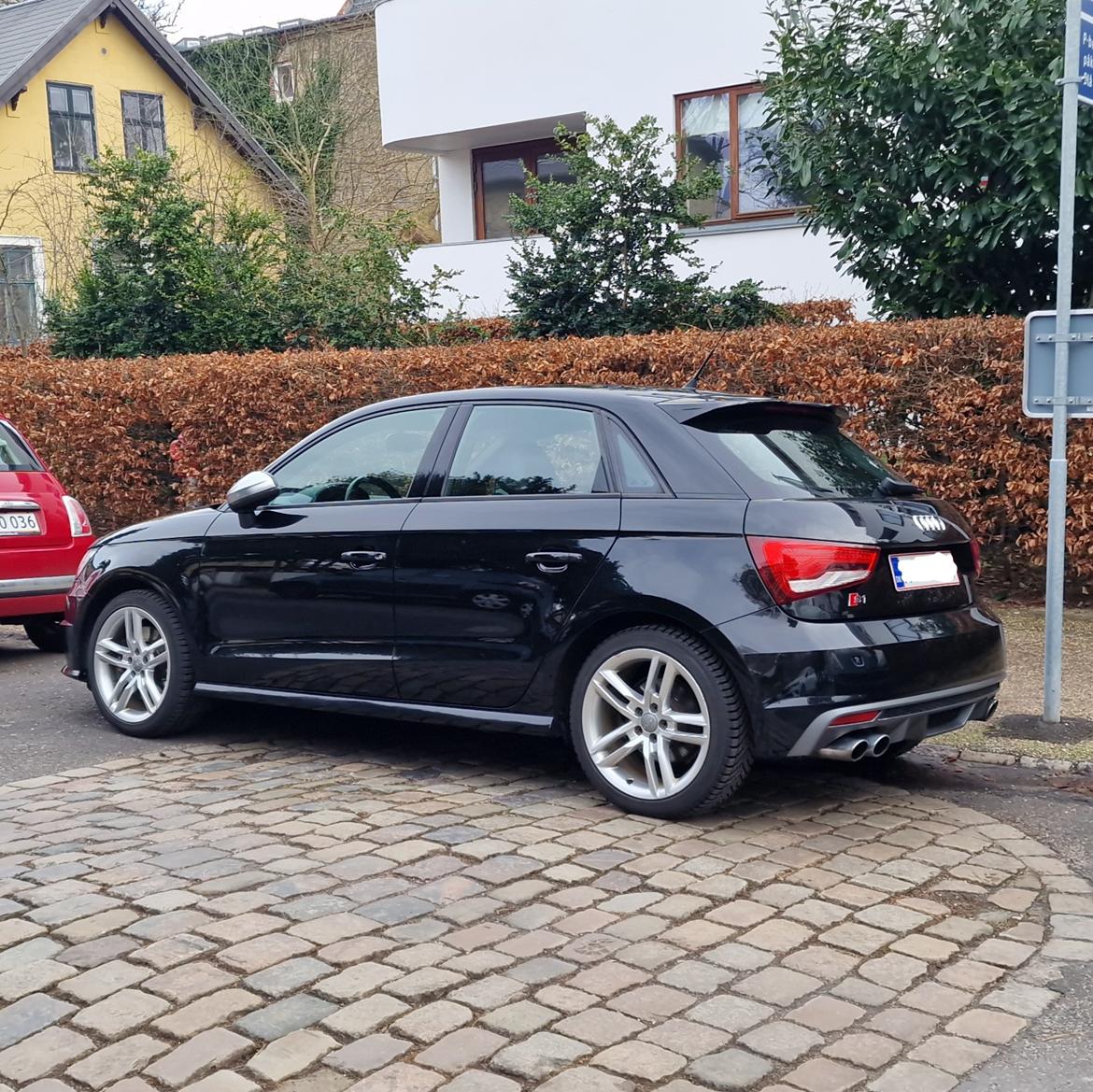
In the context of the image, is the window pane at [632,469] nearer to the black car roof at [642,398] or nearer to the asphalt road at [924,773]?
the black car roof at [642,398]

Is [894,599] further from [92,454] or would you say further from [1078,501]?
[92,454]

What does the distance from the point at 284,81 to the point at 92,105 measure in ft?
15.6

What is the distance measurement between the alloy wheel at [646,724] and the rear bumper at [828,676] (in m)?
0.25

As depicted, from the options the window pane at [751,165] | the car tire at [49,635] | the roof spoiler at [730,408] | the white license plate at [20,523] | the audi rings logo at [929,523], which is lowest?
the car tire at [49,635]

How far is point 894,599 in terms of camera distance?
531 cm

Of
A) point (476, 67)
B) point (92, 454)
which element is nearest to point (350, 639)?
point (92, 454)

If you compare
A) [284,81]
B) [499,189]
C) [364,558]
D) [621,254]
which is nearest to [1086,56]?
[364,558]

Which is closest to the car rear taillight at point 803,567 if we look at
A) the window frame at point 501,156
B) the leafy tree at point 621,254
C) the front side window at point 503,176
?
the leafy tree at point 621,254

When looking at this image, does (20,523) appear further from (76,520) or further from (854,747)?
(854,747)

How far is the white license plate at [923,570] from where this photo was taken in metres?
5.34

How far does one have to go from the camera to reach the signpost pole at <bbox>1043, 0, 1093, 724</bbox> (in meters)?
6.60

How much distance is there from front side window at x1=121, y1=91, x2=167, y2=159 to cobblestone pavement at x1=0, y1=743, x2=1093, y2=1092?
1275 inches

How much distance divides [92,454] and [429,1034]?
1173 cm

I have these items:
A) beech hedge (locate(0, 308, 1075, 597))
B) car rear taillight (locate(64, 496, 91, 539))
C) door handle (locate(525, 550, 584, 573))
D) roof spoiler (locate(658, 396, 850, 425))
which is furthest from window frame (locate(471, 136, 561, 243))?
door handle (locate(525, 550, 584, 573))
